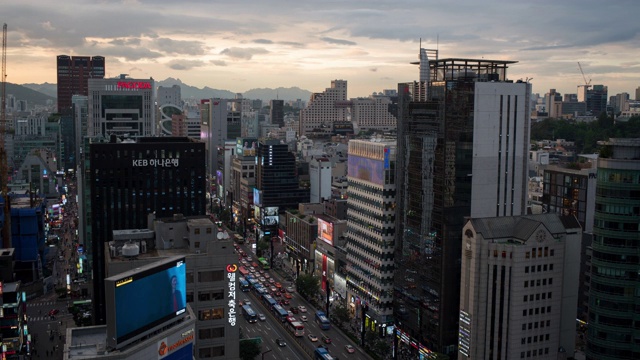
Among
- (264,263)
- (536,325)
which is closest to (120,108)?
(264,263)

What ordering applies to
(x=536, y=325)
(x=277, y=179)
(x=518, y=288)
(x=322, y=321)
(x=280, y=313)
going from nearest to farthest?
(x=518, y=288) → (x=536, y=325) → (x=322, y=321) → (x=280, y=313) → (x=277, y=179)

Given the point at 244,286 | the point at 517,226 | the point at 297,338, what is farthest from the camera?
the point at 244,286

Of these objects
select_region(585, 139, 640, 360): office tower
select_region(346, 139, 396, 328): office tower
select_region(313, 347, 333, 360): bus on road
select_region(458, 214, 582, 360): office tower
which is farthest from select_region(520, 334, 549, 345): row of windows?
select_region(346, 139, 396, 328): office tower

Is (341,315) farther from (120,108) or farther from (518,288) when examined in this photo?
(120,108)

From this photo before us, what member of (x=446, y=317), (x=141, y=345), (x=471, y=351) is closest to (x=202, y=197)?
(x=446, y=317)

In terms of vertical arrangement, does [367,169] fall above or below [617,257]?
above

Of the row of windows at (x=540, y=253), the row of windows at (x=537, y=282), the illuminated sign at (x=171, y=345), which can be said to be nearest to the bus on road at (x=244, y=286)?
the row of windows at (x=537, y=282)

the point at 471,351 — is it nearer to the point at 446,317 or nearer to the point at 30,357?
the point at 446,317
